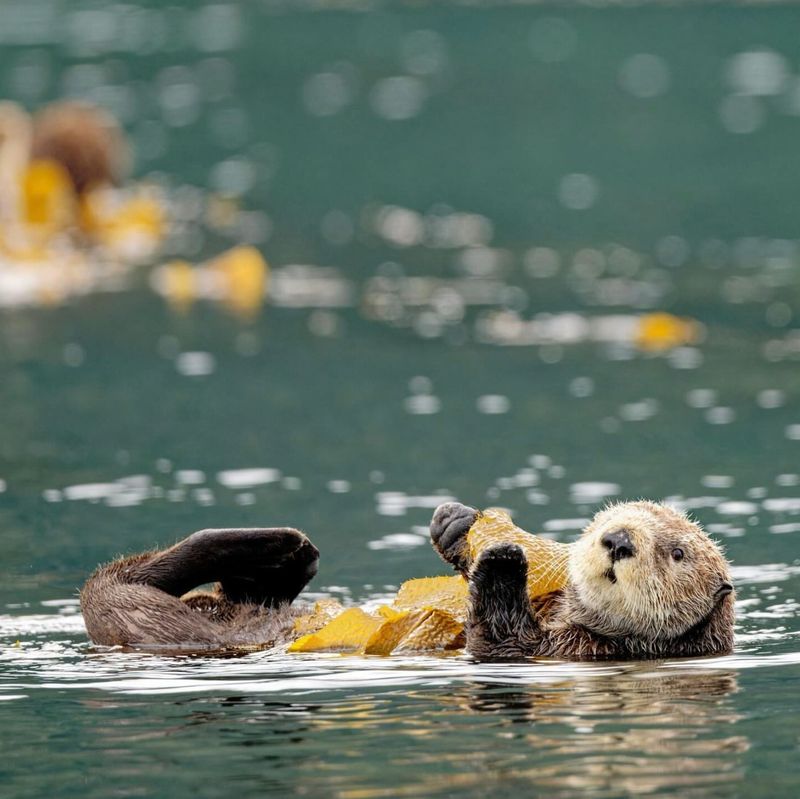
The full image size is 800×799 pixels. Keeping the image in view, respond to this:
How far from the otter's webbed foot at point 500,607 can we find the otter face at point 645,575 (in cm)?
21

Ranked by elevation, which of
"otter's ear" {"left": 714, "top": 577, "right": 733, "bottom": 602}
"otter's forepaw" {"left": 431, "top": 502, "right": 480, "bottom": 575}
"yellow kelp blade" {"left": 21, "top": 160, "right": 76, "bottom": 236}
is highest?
"yellow kelp blade" {"left": 21, "top": 160, "right": 76, "bottom": 236}

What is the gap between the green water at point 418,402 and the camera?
544 cm

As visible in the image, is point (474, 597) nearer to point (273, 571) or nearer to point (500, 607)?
point (500, 607)

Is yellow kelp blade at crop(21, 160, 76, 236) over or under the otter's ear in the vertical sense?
over

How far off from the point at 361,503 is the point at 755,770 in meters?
4.56

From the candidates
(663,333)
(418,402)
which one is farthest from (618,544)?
(663,333)

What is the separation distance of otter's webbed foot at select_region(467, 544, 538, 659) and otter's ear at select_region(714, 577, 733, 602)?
0.65 m

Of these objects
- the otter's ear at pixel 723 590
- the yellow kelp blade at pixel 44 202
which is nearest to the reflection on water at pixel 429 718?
the otter's ear at pixel 723 590

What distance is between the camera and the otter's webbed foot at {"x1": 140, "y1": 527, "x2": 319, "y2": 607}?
21.7 feet

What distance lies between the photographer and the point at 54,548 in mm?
8633

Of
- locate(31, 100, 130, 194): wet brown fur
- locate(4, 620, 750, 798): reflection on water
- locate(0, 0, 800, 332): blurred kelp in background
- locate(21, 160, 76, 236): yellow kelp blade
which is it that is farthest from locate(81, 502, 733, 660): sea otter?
locate(31, 100, 130, 194): wet brown fur

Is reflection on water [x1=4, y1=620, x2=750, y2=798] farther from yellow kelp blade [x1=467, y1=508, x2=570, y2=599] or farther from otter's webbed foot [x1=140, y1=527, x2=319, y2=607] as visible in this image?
yellow kelp blade [x1=467, y1=508, x2=570, y2=599]

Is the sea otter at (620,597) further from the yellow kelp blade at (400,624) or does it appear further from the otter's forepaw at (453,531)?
the yellow kelp blade at (400,624)

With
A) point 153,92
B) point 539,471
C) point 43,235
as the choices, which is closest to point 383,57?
point 153,92
